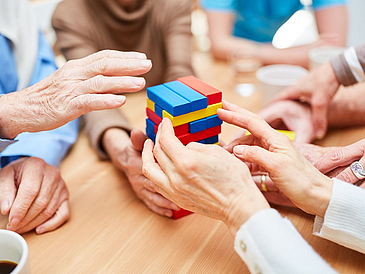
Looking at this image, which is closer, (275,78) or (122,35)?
(275,78)

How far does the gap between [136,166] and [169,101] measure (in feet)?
0.71

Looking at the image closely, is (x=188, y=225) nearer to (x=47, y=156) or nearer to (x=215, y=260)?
(x=215, y=260)

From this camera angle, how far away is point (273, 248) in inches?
19.1

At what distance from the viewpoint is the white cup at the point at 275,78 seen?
3.49 ft

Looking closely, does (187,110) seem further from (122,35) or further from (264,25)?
(264,25)

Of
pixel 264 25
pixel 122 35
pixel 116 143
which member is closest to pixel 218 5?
pixel 264 25

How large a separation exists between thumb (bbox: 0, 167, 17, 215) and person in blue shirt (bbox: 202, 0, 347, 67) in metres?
1.09

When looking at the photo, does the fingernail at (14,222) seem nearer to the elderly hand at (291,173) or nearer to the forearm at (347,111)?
the elderly hand at (291,173)

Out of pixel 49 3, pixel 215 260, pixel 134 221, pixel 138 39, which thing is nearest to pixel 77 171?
pixel 134 221

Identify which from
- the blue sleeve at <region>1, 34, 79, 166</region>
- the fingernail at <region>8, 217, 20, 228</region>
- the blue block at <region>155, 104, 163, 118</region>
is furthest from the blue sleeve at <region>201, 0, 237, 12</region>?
the fingernail at <region>8, 217, 20, 228</region>

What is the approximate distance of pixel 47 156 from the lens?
85 cm

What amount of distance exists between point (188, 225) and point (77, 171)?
1.22 feet

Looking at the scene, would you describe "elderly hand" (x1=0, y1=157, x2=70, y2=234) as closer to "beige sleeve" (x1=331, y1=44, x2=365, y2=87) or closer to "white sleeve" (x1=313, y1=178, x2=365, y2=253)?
"white sleeve" (x1=313, y1=178, x2=365, y2=253)

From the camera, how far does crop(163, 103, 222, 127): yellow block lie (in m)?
0.65
